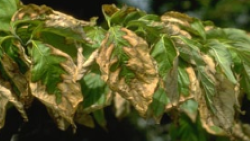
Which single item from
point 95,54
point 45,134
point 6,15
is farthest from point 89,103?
point 45,134

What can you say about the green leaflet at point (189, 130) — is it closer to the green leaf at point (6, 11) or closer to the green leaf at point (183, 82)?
the green leaf at point (183, 82)

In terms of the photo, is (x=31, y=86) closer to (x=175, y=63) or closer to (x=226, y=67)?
(x=175, y=63)

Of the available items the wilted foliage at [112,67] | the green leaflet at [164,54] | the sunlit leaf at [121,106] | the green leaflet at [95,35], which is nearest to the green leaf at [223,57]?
the wilted foliage at [112,67]

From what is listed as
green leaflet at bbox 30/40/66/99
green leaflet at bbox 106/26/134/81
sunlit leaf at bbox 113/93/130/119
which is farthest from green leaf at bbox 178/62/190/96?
sunlit leaf at bbox 113/93/130/119

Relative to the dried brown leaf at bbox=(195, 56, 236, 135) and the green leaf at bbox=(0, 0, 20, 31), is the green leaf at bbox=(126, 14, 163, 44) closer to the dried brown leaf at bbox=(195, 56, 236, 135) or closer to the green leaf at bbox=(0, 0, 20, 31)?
the dried brown leaf at bbox=(195, 56, 236, 135)

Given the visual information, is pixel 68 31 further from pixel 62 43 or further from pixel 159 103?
pixel 159 103

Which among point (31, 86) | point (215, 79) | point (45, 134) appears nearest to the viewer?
point (31, 86)

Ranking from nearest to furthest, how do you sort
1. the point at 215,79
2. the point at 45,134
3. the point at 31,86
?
the point at 31,86 < the point at 215,79 < the point at 45,134

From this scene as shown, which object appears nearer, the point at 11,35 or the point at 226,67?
the point at 11,35
